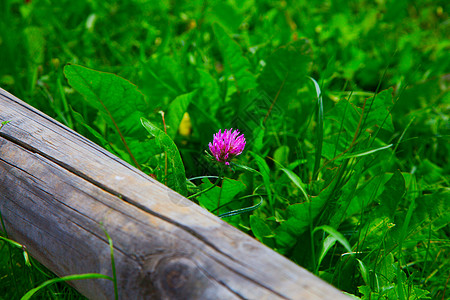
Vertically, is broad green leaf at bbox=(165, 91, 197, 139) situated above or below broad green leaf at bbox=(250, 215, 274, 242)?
above

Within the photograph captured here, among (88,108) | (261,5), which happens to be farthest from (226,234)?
(261,5)

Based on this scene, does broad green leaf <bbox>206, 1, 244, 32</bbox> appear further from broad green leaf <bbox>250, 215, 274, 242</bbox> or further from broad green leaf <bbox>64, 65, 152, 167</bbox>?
broad green leaf <bbox>250, 215, 274, 242</bbox>

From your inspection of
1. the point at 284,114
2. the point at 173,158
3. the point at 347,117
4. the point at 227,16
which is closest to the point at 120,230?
the point at 173,158

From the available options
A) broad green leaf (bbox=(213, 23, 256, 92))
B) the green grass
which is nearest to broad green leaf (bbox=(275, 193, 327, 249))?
the green grass

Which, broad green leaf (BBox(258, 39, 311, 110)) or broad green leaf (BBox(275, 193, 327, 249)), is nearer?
broad green leaf (BBox(275, 193, 327, 249))

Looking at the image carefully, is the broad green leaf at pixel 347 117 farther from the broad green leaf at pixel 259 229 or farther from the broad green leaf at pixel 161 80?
the broad green leaf at pixel 161 80

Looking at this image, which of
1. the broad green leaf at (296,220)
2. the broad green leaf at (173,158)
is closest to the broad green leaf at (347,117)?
the broad green leaf at (296,220)
